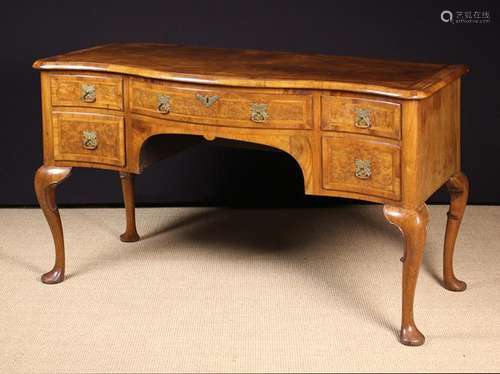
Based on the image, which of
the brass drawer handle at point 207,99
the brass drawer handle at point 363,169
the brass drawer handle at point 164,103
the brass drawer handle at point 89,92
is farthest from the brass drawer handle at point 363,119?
the brass drawer handle at point 89,92

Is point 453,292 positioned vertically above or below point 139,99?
below

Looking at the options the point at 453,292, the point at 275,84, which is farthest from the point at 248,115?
the point at 453,292

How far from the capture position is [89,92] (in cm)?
435

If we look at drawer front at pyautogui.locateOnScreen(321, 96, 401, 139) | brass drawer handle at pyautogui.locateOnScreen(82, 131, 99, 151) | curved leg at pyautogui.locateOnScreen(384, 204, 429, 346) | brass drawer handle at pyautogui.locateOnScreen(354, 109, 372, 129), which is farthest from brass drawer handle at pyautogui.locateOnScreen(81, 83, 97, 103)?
curved leg at pyautogui.locateOnScreen(384, 204, 429, 346)

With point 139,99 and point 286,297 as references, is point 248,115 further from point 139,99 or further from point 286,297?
point 286,297

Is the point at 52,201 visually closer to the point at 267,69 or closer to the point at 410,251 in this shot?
the point at 267,69

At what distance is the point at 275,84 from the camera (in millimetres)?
3961

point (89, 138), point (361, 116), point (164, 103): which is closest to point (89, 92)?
point (89, 138)

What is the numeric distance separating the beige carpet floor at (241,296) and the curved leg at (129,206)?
0.18 ft

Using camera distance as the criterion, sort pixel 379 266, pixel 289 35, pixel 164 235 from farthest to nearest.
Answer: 1. pixel 289 35
2. pixel 164 235
3. pixel 379 266

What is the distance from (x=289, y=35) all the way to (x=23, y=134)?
1455mm

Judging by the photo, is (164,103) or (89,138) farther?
(89,138)

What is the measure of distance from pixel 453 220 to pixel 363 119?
Result: 76cm

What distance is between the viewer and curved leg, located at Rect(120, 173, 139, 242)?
5.07m
